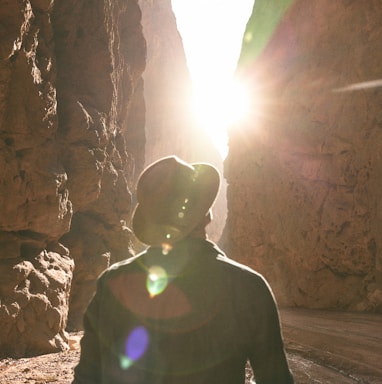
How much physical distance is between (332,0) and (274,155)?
22.7ft

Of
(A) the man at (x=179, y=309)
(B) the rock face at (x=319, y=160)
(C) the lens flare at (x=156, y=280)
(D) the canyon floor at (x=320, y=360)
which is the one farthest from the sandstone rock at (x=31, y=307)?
(B) the rock face at (x=319, y=160)

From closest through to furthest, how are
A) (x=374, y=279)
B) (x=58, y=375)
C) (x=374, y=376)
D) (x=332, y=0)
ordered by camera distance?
(x=374, y=376) → (x=58, y=375) → (x=374, y=279) → (x=332, y=0)

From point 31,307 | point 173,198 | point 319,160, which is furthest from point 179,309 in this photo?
point 319,160

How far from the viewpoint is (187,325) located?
1.40 m

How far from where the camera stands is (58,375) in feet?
21.2

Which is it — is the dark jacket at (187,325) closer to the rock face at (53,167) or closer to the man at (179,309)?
the man at (179,309)

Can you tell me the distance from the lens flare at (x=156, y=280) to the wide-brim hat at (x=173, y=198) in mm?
108

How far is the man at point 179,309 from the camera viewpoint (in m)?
1.36

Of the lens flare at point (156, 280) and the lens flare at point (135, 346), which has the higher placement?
the lens flare at point (156, 280)

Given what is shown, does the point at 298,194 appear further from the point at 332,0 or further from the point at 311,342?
the point at 311,342

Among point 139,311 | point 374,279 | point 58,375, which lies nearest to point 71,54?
point 58,375

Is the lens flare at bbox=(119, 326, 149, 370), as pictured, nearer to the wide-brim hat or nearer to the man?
the man

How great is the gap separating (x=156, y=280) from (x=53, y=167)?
33.0 ft

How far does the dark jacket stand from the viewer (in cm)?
136
